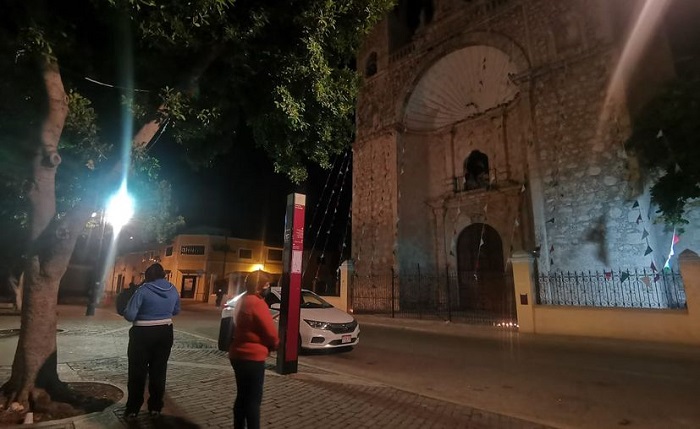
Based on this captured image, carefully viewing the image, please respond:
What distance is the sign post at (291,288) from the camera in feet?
19.3

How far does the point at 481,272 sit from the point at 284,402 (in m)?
13.6

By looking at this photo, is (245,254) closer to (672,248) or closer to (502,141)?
(502,141)

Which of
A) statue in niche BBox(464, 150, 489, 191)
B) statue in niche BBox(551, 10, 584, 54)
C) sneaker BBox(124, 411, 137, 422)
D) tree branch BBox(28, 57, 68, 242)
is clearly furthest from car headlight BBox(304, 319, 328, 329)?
statue in niche BBox(551, 10, 584, 54)

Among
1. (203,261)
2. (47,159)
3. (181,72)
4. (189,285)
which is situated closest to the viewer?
(47,159)

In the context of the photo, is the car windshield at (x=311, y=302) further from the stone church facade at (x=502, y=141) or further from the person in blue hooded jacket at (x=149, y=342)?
the stone church facade at (x=502, y=141)

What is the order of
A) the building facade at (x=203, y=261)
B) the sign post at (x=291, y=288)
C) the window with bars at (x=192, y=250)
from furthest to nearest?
the window with bars at (x=192, y=250), the building facade at (x=203, y=261), the sign post at (x=291, y=288)

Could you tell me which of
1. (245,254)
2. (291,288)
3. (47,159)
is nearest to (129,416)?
(291,288)

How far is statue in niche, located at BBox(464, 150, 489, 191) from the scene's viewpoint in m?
17.8

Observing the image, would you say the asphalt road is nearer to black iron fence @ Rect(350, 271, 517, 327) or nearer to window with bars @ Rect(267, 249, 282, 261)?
black iron fence @ Rect(350, 271, 517, 327)

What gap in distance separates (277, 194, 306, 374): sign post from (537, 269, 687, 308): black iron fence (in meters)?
8.24

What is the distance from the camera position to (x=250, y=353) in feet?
10.2

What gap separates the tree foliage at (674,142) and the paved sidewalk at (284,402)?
927cm

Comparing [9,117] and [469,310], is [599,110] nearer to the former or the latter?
[469,310]

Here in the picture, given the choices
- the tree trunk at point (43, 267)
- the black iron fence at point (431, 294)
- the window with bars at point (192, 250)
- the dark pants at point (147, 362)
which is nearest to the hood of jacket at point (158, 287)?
the dark pants at point (147, 362)
